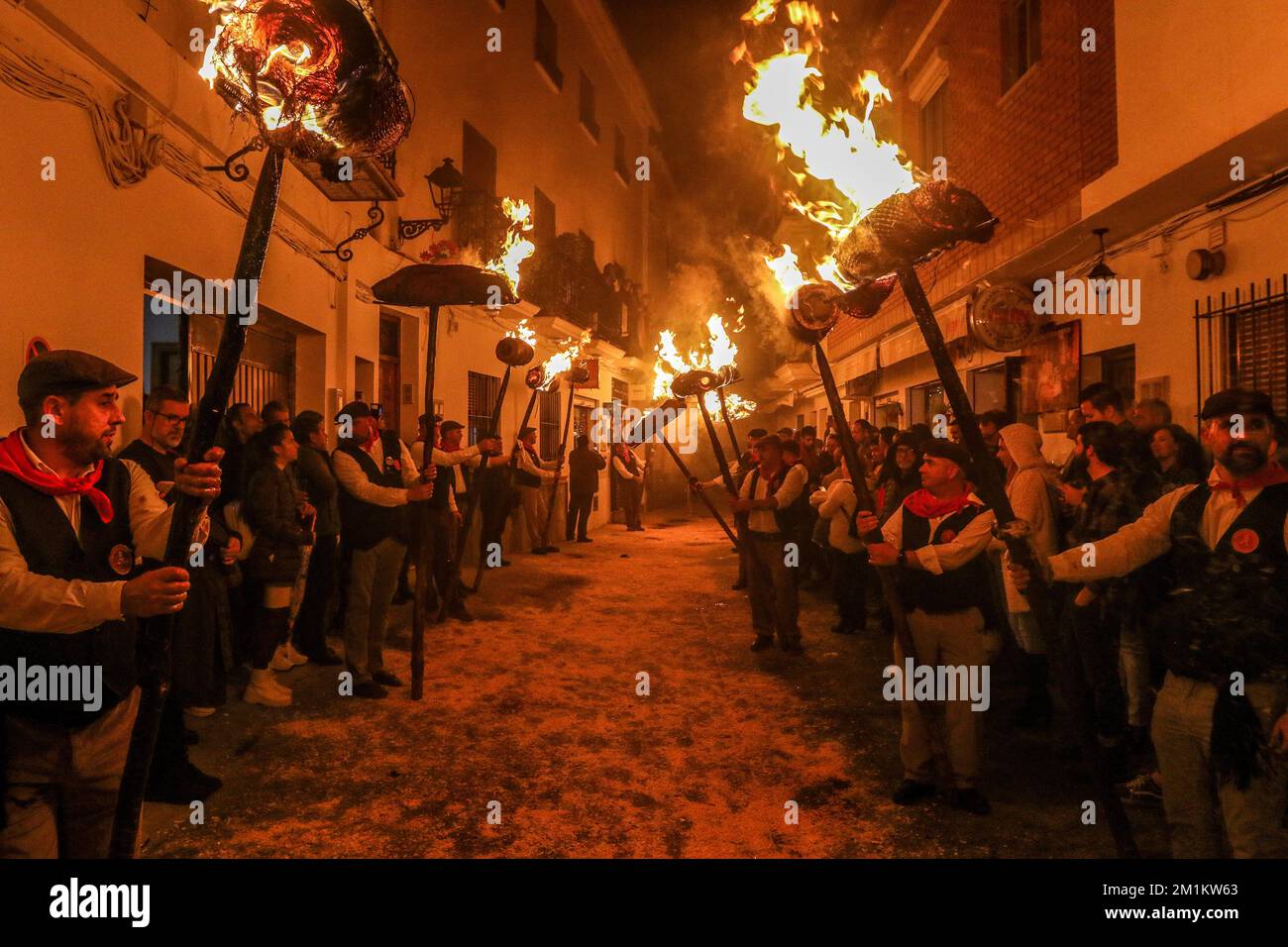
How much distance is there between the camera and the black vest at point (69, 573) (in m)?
2.44

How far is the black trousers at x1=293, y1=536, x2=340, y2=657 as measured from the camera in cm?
661

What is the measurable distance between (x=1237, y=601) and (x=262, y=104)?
367 centimetres

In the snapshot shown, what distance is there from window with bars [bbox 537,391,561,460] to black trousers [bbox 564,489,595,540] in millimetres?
1445

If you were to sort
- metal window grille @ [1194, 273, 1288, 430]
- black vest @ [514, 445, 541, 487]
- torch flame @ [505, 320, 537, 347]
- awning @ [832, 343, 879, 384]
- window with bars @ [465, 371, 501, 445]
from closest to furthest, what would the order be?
metal window grille @ [1194, 273, 1288, 430] → window with bars @ [465, 371, 501, 445] → black vest @ [514, 445, 541, 487] → torch flame @ [505, 320, 537, 347] → awning @ [832, 343, 879, 384]

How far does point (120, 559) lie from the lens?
274 centimetres

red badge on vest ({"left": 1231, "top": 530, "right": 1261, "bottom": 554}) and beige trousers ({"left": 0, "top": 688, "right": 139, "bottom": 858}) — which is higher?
red badge on vest ({"left": 1231, "top": 530, "right": 1261, "bottom": 554})

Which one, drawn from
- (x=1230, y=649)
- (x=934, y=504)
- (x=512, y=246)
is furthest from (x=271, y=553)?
(x=512, y=246)

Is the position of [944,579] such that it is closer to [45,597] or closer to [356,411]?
[45,597]

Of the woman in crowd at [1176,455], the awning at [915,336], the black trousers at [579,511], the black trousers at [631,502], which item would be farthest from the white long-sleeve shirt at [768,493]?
the black trousers at [631,502]

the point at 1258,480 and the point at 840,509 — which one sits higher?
the point at 1258,480

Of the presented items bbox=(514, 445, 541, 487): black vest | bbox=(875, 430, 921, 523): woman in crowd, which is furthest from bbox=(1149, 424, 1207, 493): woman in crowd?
bbox=(514, 445, 541, 487): black vest

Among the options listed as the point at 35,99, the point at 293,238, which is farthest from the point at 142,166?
the point at 293,238

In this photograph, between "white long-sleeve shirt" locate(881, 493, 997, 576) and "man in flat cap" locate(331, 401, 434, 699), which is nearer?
"white long-sleeve shirt" locate(881, 493, 997, 576)

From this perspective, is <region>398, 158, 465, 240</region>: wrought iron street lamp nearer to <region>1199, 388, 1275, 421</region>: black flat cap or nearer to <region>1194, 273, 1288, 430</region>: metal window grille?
<region>1194, 273, 1288, 430</region>: metal window grille
